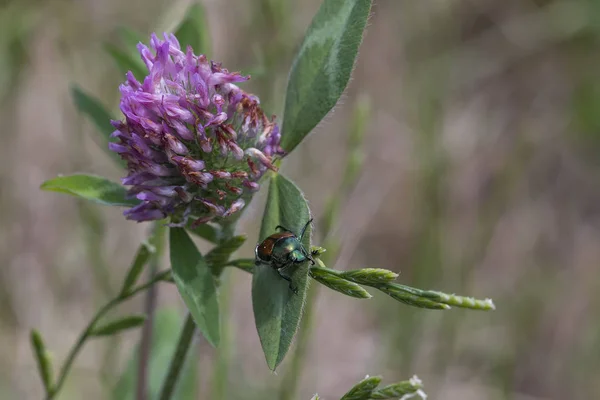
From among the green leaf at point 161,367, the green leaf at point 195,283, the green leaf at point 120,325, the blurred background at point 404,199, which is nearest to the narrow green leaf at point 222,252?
the green leaf at point 195,283

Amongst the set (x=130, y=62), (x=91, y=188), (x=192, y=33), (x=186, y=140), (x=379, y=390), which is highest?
(x=192, y=33)

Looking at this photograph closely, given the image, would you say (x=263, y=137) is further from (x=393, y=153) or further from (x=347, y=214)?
(x=393, y=153)

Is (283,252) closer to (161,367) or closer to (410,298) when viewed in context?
(410,298)

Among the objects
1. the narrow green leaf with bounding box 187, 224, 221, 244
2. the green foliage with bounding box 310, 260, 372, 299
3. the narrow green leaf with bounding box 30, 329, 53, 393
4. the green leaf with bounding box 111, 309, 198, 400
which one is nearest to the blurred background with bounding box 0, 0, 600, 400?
the green leaf with bounding box 111, 309, 198, 400

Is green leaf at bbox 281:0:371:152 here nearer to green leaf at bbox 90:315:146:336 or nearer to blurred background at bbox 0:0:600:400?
green leaf at bbox 90:315:146:336

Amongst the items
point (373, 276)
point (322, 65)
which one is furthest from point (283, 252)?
point (322, 65)

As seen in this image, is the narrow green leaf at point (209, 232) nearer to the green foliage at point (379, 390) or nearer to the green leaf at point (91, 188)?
the green leaf at point (91, 188)

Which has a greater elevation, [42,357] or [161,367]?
[161,367]
